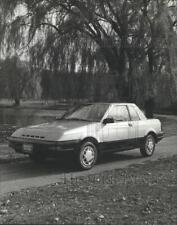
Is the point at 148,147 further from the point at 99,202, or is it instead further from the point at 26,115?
the point at 26,115

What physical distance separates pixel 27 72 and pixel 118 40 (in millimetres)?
4275

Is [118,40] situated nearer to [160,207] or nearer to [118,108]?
[118,108]

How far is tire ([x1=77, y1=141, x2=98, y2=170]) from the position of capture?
9.72 metres

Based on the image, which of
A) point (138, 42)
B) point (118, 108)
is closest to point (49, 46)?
point (138, 42)

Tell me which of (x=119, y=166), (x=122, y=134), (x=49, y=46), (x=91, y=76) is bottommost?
(x=119, y=166)

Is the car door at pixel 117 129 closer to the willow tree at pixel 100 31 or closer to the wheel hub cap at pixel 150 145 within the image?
the wheel hub cap at pixel 150 145

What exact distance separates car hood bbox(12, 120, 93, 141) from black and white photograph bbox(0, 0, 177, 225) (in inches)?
0.9

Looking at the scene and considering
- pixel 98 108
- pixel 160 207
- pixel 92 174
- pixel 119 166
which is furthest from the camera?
pixel 98 108

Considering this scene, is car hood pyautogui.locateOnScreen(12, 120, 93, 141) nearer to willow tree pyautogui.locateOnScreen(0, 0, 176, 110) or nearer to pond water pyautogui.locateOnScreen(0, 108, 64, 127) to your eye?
willow tree pyautogui.locateOnScreen(0, 0, 176, 110)

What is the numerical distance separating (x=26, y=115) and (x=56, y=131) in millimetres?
→ 17079

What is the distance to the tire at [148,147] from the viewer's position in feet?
39.5

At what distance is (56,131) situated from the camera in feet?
31.7

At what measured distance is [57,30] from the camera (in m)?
19.4

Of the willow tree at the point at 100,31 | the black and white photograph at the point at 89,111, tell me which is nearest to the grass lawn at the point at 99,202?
the black and white photograph at the point at 89,111
